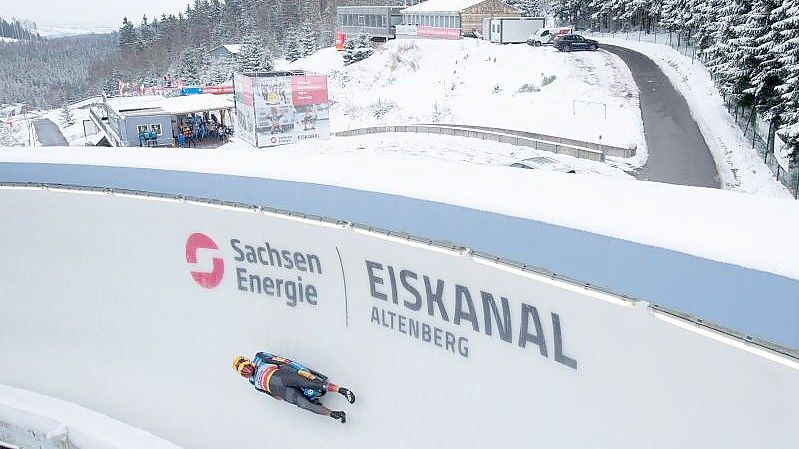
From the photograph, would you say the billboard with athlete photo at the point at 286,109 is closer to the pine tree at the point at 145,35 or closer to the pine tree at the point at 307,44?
the pine tree at the point at 307,44

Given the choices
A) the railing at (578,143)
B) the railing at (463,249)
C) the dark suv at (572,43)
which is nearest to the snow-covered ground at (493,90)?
the railing at (578,143)

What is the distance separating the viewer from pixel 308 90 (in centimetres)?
2795

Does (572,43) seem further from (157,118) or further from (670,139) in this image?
(157,118)

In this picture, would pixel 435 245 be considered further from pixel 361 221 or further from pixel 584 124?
pixel 584 124

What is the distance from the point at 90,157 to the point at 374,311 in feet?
22.7

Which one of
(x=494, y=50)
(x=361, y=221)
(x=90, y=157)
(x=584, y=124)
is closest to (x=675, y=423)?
(x=361, y=221)

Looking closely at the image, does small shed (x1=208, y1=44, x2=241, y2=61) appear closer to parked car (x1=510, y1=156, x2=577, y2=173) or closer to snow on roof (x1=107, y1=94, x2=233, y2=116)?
snow on roof (x1=107, y1=94, x2=233, y2=116)

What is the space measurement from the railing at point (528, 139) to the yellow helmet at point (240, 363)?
1453 cm

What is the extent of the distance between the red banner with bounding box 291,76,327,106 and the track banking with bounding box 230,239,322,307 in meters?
18.6

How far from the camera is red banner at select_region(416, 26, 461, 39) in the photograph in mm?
51188

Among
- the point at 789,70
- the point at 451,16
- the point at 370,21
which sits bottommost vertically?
the point at 789,70

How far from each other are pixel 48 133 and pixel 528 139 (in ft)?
201

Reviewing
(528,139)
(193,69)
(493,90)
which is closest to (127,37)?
(193,69)

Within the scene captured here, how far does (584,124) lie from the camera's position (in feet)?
83.6
